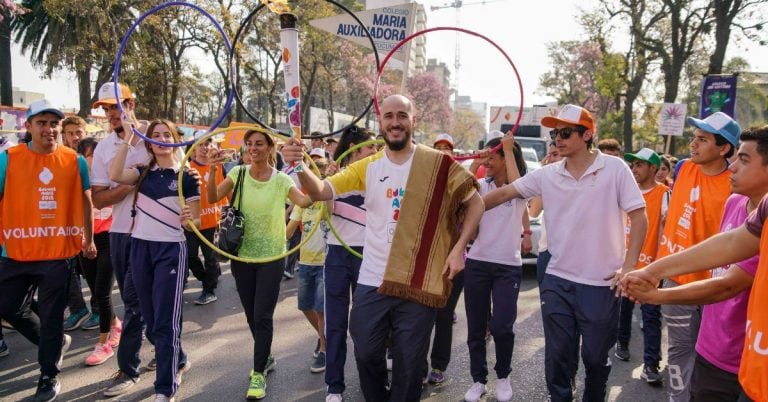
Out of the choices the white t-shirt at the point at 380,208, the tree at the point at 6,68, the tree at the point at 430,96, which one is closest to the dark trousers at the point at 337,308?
the white t-shirt at the point at 380,208

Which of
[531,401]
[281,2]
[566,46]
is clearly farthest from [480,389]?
[566,46]

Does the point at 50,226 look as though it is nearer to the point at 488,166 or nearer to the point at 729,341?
the point at 488,166

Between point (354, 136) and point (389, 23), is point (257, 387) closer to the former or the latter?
point (354, 136)

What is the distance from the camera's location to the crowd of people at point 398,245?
10.7 feet

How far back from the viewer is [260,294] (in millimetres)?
4418

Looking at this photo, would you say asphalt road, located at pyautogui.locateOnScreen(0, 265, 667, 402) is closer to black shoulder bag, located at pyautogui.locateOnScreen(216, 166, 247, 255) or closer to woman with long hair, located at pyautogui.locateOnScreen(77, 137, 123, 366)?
woman with long hair, located at pyautogui.locateOnScreen(77, 137, 123, 366)

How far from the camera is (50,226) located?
14.3ft

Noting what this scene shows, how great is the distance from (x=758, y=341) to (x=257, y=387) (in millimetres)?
3577

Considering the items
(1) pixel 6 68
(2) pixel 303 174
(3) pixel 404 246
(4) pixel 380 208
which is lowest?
(3) pixel 404 246

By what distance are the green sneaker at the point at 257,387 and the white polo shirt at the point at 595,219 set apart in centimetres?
255

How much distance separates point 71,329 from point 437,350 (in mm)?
4250

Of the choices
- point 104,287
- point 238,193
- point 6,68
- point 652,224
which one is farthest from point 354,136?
point 6,68

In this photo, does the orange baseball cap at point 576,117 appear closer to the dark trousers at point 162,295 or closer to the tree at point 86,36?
the dark trousers at point 162,295

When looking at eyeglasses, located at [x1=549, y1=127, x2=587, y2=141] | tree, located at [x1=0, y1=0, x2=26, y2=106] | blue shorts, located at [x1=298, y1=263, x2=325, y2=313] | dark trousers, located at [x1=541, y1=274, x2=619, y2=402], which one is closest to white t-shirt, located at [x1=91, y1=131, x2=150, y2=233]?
blue shorts, located at [x1=298, y1=263, x2=325, y2=313]
